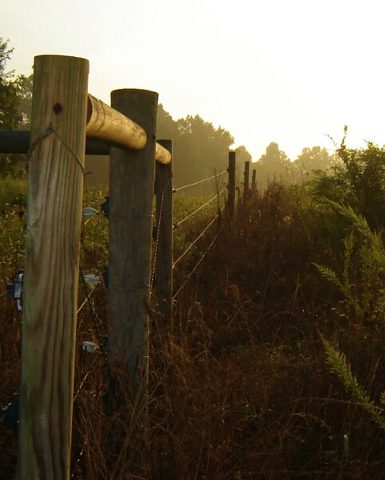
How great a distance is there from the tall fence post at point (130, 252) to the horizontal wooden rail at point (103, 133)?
113 millimetres

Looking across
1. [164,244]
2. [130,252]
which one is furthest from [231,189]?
[130,252]

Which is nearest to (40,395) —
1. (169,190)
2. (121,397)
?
(121,397)

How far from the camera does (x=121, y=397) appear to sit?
2316 mm

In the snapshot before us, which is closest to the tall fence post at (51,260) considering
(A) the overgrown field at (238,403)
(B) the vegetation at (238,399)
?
(B) the vegetation at (238,399)

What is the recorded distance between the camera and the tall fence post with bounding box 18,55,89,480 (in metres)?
1.34

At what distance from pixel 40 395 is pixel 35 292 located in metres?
0.22

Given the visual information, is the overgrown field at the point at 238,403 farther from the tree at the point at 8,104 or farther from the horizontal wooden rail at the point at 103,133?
the tree at the point at 8,104

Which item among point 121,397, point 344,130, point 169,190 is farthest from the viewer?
point 344,130

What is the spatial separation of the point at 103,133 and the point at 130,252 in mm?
695

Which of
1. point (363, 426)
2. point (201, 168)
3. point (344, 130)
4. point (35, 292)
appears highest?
point (201, 168)

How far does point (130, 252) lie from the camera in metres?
2.36

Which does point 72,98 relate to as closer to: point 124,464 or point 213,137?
point 124,464

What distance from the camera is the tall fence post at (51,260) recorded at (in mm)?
1340

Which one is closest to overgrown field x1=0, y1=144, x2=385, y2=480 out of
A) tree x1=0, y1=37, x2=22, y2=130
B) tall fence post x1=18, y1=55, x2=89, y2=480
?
tall fence post x1=18, y1=55, x2=89, y2=480
